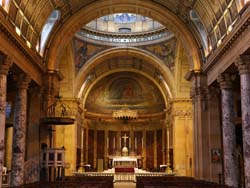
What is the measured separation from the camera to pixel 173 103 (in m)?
28.5

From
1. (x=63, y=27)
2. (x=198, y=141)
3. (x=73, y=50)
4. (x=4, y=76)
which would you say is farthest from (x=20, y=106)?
(x=73, y=50)

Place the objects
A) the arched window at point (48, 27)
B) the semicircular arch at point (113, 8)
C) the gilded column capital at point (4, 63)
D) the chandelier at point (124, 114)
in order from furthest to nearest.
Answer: the chandelier at point (124, 114) < the semicircular arch at point (113, 8) < the arched window at point (48, 27) < the gilded column capital at point (4, 63)

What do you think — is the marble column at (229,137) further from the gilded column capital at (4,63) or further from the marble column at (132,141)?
the marble column at (132,141)

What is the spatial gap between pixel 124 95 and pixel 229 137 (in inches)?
786

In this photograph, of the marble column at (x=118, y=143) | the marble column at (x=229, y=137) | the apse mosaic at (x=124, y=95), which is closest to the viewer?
the marble column at (x=229, y=137)

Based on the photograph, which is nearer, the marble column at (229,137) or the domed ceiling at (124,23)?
the marble column at (229,137)

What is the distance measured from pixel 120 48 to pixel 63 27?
9.32 metres

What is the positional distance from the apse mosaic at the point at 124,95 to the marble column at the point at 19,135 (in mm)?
17698

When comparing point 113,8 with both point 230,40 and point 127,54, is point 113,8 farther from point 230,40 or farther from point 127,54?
point 127,54

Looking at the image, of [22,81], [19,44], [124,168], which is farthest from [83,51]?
[19,44]

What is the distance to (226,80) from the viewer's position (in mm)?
17125

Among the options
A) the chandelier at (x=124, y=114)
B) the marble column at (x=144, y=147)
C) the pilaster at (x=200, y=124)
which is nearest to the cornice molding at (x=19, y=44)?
the pilaster at (x=200, y=124)

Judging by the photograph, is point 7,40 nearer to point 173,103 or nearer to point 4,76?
point 4,76

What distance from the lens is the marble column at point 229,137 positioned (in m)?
16.5
